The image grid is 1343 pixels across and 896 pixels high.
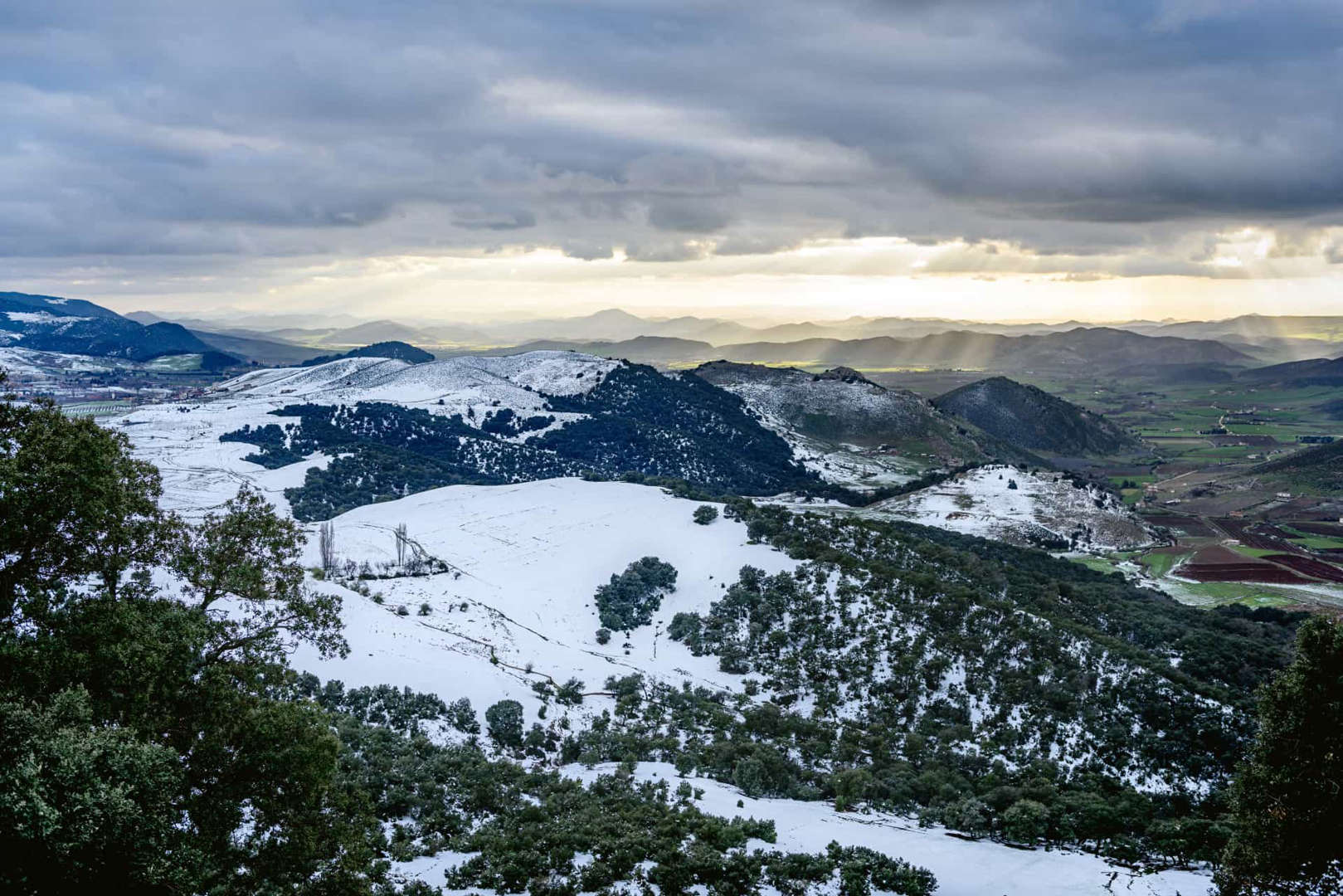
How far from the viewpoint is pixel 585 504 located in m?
72.4

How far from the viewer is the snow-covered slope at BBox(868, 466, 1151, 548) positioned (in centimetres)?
11575

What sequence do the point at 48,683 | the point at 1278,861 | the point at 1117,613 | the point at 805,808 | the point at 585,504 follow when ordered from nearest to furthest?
the point at 48,683 → the point at 1278,861 → the point at 805,808 → the point at 1117,613 → the point at 585,504

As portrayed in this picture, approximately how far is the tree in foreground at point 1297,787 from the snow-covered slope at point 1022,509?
9694 centimetres

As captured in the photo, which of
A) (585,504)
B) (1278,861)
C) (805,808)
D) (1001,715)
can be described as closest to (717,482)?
(585,504)

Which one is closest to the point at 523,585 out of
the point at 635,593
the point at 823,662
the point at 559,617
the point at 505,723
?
the point at 559,617

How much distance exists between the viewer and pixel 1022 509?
12475cm

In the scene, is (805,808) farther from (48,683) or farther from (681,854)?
(48,683)

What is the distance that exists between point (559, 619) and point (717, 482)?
101 m

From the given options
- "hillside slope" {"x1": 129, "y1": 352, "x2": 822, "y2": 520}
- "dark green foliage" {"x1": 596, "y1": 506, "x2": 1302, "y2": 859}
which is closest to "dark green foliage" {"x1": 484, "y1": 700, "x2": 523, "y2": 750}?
"dark green foliage" {"x1": 596, "y1": 506, "x2": 1302, "y2": 859}

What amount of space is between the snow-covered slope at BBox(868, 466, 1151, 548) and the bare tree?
8235 cm

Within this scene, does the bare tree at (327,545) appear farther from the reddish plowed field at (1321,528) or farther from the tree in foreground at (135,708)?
the reddish plowed field at (1321,528)

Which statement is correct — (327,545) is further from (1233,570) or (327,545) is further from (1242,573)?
(1233,570)

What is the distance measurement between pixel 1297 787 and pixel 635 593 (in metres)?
41.9

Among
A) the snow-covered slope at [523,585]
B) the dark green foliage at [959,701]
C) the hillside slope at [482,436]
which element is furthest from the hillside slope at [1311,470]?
the snow-covered slope at [523,585]
